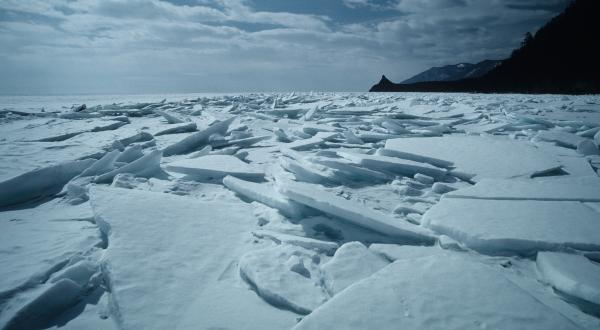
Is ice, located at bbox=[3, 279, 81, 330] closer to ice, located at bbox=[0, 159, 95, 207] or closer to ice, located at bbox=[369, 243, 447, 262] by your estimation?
ice, located at bbox=[369, 243, 447, 262]

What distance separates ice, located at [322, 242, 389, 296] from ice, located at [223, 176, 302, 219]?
1.30 ft

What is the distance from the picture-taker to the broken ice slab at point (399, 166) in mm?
1975

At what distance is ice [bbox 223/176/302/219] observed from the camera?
4.52ft

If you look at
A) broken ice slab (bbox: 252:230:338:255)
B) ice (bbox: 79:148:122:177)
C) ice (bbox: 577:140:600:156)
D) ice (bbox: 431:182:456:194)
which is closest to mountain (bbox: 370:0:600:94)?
ice (bbox: 577:140:600:156)

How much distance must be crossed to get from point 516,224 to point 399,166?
0.93 m

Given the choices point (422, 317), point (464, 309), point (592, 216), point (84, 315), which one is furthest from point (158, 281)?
point (592, 216)

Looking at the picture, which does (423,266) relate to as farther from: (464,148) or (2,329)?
(464,148)

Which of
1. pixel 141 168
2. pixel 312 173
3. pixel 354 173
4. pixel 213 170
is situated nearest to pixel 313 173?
pixel 312 173

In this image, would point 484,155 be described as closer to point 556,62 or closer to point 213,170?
point 213,170

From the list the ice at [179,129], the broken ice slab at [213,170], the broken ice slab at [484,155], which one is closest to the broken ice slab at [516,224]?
the broken ice slab at [484,155]

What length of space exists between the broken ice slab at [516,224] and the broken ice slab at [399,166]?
0.56 m

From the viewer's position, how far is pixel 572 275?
835 mm

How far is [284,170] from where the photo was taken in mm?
2227

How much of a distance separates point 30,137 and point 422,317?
4529 mm
